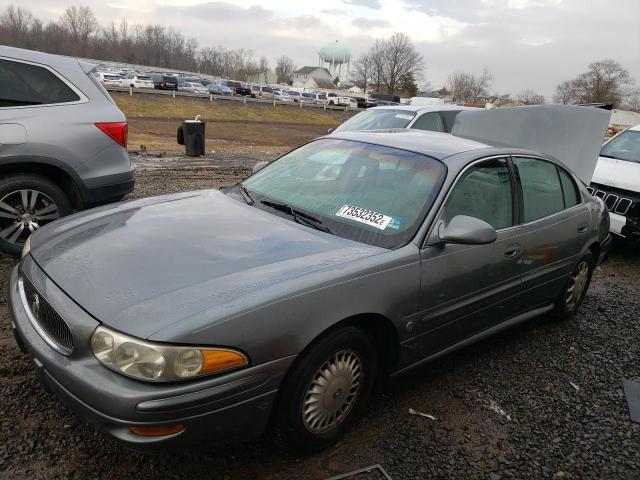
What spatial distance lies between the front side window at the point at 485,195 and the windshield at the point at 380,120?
184 inches

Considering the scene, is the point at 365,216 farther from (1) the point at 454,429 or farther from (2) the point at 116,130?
(2) the point at 116,130

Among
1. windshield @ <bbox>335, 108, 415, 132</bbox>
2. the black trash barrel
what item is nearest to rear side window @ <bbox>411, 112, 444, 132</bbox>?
windshield @ <bbox>335, 108, 415, 132</bbox>

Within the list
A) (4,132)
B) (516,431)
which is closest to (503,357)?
(516,431)

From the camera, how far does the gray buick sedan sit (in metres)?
1.97

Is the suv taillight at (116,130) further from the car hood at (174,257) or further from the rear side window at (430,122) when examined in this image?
the rear side window at (430,122)

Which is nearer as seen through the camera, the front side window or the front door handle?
the front side window

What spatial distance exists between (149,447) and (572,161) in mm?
5216

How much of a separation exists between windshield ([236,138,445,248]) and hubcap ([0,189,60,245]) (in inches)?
82.5

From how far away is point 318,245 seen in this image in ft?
8.77

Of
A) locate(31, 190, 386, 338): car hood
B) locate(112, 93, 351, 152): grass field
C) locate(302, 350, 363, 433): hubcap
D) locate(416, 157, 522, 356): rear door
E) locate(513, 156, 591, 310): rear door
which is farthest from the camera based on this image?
locate(112, 93, 351, 152): grass field

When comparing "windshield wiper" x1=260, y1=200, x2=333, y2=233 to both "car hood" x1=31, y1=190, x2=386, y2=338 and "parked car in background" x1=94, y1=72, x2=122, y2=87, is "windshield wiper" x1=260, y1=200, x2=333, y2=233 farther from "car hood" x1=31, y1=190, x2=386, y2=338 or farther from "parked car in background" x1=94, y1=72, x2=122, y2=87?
"parked car in background" x1=94, y1=72, x2=122, y2=87

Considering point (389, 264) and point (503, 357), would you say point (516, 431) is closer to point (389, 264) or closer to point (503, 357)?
point (503, 357)

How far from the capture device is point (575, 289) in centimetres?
447

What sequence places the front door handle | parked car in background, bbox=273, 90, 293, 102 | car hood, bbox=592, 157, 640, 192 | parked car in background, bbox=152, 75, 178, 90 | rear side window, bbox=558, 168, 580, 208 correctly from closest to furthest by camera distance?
the front door handle → rear side window, bbox=558, 168, 580, 208 → car hood, bbox=592, 157, 640, 192 → parked car in background, bbox=152, 75, 178, 90 → parked car in background, bbox=273, 90, 293, 102
